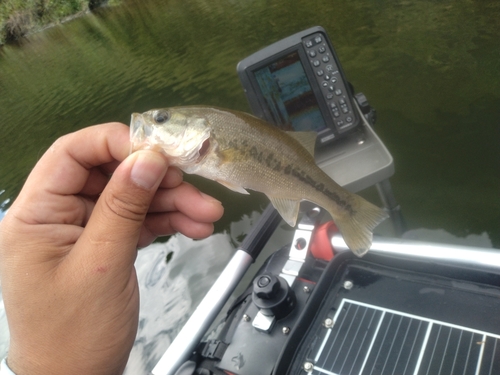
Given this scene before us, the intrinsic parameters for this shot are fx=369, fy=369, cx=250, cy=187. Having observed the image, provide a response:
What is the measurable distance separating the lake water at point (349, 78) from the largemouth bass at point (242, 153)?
91.9 inches

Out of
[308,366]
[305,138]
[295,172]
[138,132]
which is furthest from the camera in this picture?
[305,138]

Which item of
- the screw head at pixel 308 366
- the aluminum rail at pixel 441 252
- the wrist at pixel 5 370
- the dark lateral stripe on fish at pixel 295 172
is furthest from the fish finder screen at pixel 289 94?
the wrist at pixel 5 370

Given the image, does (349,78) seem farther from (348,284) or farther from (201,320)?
(201,320)

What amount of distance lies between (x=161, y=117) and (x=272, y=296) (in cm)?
111

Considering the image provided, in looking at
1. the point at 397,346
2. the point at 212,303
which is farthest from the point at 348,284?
the point at 212,303

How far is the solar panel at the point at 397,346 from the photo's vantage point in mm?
1447

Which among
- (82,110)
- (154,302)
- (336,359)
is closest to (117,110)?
(82,110)

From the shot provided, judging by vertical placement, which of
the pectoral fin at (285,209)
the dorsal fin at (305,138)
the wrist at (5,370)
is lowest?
the pectoral fin at (285,209)

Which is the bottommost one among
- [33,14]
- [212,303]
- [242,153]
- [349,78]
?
[349,78]

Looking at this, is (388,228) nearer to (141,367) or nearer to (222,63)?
(141,367)

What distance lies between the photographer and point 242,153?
77.0 inches

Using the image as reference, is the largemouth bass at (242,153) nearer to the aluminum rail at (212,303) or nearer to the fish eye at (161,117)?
the fish eye at (161,117)

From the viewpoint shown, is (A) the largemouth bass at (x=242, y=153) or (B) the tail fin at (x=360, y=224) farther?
(B) the tail fin at (x=360, y=224)

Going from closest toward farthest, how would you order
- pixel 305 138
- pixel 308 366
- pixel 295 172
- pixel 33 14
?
pixel 308 366
pixel 295 172
pixel 305 138
pixel 33 14
